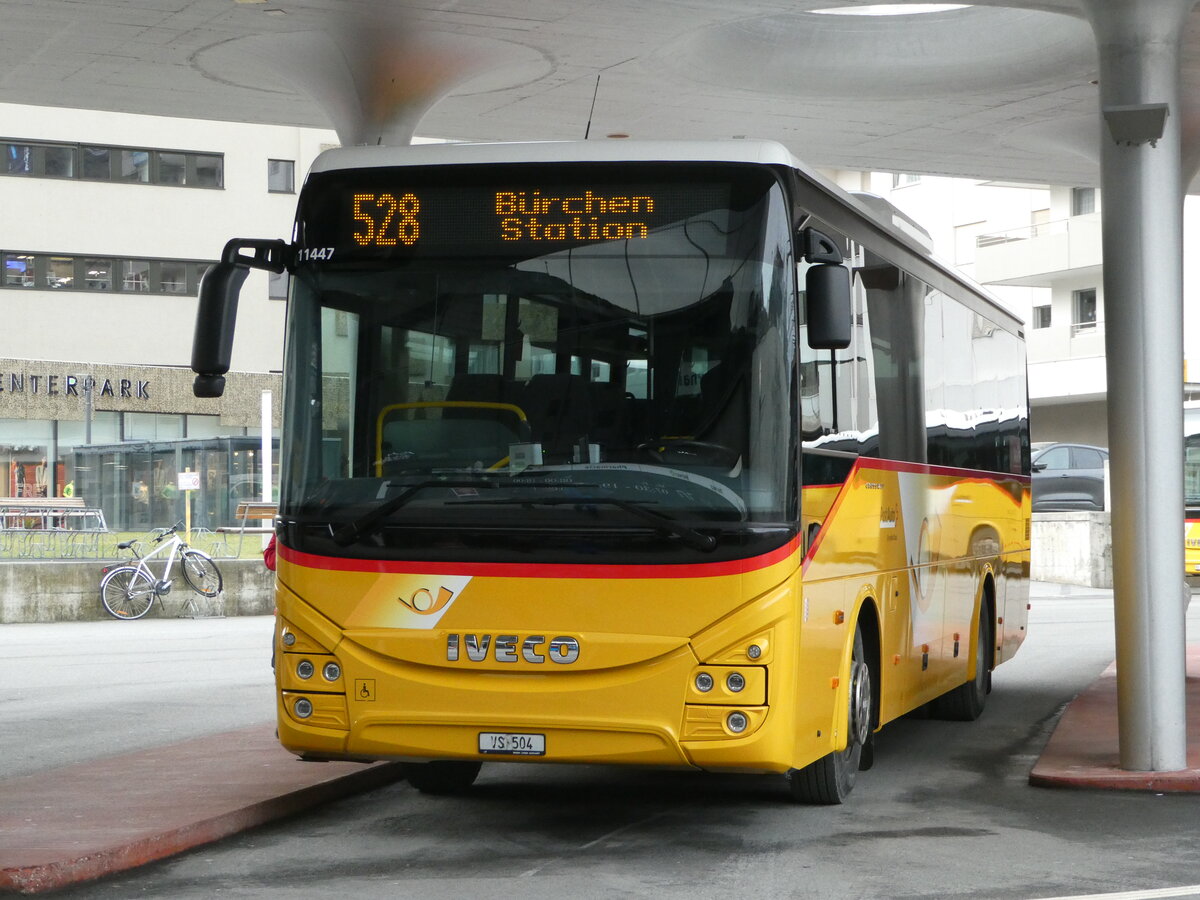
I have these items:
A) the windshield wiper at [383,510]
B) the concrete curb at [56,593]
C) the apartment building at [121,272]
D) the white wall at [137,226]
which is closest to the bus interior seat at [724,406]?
the windshield wiper at [383,510]

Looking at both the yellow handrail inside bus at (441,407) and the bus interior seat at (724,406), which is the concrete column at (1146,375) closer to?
the bus interior seat at (724,406)

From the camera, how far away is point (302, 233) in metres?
8.48

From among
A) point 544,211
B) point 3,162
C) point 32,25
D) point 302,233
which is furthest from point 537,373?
point 3,162

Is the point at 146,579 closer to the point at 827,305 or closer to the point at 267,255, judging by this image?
the point at 267,255

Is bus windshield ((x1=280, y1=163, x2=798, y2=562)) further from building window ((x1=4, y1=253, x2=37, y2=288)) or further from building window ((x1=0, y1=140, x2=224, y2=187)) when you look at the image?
building window ((x1=0, y1=140, x2=224, y2=187))

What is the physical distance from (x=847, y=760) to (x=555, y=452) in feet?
9.12

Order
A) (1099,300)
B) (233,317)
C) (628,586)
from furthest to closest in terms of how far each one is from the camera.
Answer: (1099,300) → (233,317) → (628,586)

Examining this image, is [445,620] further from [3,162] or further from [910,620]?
[3,162]

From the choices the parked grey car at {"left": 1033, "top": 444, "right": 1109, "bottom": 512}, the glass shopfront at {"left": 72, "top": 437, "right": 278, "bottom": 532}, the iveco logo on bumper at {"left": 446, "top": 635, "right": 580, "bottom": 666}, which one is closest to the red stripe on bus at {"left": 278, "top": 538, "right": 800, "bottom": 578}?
the iveco logo on bumper at {"left": 446, "top": 635, "right": 580, "bottom": 666}

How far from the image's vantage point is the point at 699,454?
7.83m

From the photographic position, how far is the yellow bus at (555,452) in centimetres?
783

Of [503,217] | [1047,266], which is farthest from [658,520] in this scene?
[1047,266]

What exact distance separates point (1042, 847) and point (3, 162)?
148 ft

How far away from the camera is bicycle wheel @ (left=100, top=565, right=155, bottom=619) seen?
25.6 meters
